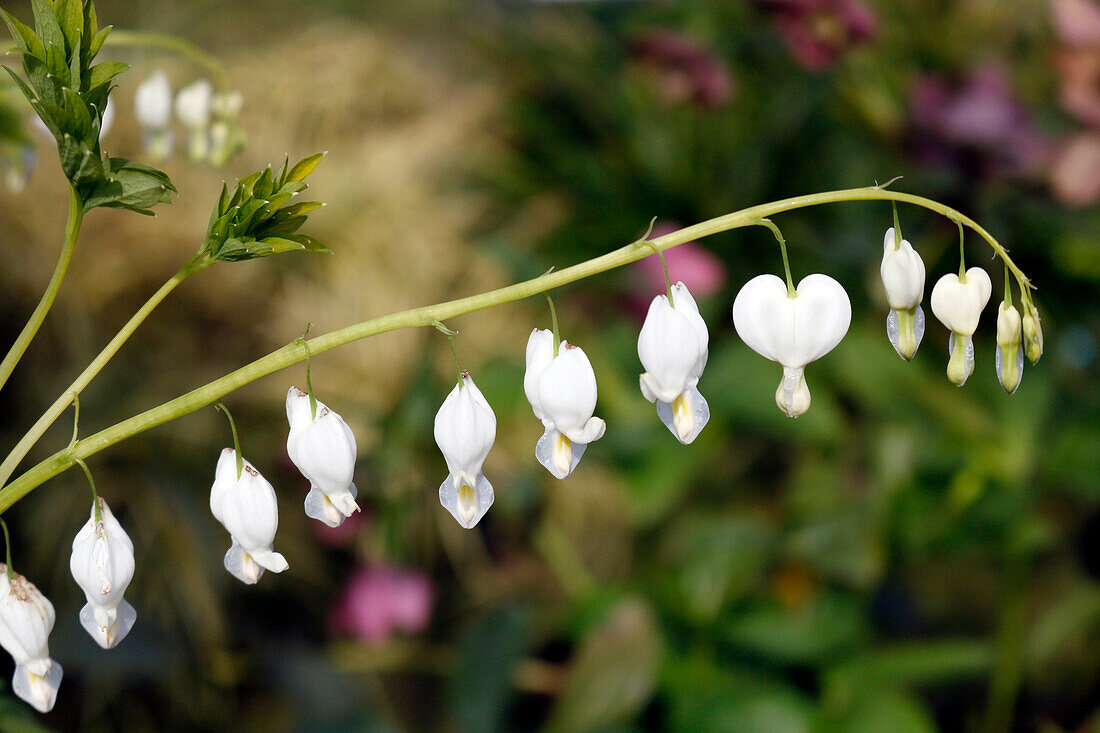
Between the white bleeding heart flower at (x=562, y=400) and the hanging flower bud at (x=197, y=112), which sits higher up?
the white bleeding heart flower at (x=562, y=400)

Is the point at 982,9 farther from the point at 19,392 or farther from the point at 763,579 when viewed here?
the point at 19,392

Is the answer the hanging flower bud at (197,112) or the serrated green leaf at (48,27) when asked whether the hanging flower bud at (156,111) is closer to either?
the hanging flower bud at (197,112)

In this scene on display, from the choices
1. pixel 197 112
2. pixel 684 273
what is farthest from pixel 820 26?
pixel 197 112

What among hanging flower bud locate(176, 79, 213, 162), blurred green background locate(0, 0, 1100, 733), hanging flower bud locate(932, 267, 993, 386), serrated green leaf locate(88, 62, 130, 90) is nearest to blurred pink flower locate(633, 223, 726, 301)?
blurred green background locate(0, 0, 1100, 733)

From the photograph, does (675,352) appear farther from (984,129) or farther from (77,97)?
(984,129)

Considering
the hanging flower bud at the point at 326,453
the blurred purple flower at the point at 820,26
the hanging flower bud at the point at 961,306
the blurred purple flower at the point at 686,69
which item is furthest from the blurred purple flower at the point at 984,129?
the hanging flower bud at the point at 326,453

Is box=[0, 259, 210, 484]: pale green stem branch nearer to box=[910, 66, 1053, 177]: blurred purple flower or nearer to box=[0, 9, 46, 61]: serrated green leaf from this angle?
box=[0, 9, 46, 61]: serrated green leaf

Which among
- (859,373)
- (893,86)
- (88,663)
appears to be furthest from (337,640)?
(893,86)

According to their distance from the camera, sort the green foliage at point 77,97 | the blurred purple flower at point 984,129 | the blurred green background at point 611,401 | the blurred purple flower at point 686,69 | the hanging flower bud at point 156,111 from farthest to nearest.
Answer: the blurred purple flower at point 686,69, the blurred purple flower at point 984,129, the blurred green background at point 611,401, the hanging flower bud at point 156,111, the green foliage at point 77,97
